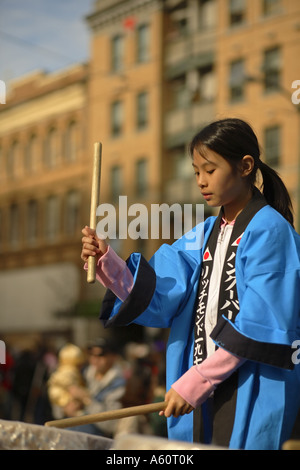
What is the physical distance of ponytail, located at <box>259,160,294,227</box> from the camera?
304 cm

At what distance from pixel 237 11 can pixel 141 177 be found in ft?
21.3

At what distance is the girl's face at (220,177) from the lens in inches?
112

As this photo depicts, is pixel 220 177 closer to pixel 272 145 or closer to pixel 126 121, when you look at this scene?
pixel 272 145

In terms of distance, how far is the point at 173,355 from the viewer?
2922 mm

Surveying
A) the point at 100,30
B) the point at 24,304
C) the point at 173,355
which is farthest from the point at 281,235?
the point at 24,304

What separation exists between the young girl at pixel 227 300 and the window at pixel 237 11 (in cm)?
2421

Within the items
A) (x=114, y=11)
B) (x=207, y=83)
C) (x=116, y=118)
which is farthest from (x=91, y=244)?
(x=116, y=118)

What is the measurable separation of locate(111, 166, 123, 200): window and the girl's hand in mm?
27157

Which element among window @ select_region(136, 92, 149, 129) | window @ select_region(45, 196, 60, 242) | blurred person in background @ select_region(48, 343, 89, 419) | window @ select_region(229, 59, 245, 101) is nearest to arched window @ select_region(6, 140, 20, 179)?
window @ select_region(45, 196, 60, 242)

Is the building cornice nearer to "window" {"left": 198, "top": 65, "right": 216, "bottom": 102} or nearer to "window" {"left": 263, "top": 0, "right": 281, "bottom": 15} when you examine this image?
"window" {"left": 198, "top": 65, "right": 216, "bottom": 102}

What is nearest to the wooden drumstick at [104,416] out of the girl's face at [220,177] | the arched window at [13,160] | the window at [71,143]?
the girl's face at [220,177]

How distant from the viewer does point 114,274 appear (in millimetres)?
2924
